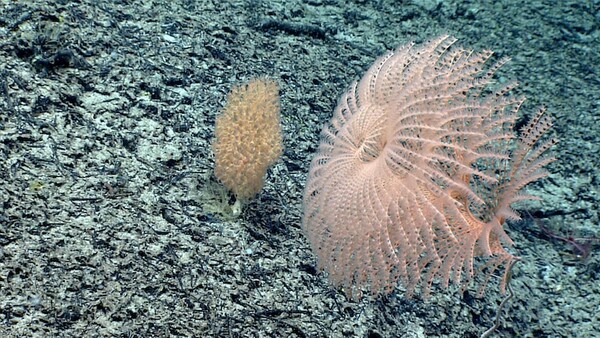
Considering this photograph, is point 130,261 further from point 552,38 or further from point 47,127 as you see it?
point 552,38

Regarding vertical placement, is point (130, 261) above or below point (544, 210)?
below

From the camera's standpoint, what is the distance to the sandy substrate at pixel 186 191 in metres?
2.12

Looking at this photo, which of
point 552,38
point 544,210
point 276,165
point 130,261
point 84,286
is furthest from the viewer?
point 552,38

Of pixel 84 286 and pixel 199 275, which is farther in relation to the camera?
pixel 199 275

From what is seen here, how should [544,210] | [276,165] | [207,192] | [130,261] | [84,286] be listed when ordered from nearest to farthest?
[84,286] → [130,261] → [207,192] → [276,165] → [544,210]

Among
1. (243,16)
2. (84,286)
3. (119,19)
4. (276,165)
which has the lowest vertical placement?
(84,286)

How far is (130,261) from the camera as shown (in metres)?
2.21

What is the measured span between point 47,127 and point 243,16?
5.40 feet

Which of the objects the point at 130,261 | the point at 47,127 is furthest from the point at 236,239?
the point at 47,127

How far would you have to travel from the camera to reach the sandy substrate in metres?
2.12

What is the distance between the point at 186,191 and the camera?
257 centimetres

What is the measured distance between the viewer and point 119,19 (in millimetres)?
3299

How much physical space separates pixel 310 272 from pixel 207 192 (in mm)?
602

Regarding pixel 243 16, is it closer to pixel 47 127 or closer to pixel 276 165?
pixel 276 165
